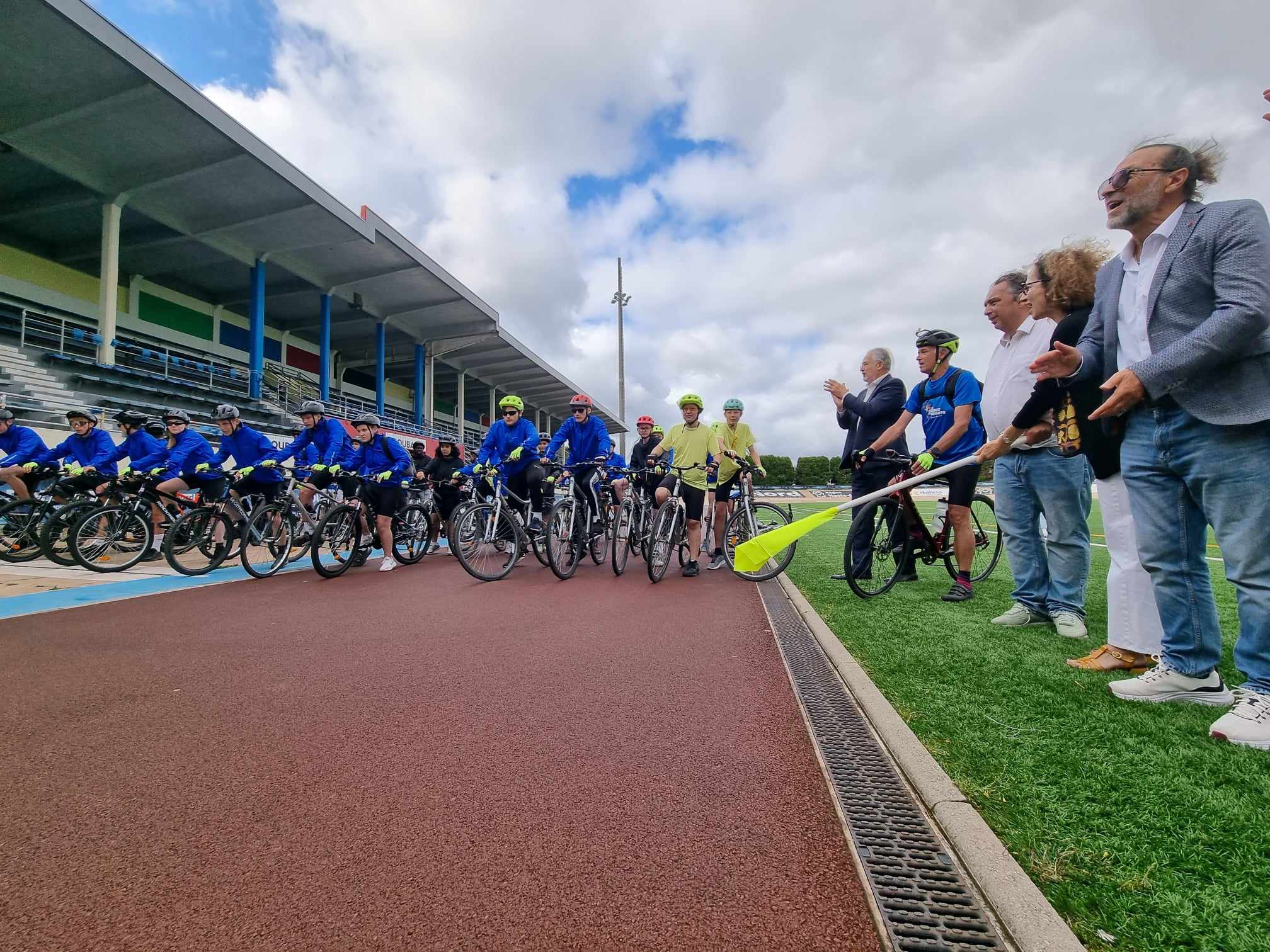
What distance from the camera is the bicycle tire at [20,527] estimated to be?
695cm

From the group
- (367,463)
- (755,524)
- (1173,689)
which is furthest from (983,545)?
(367,463)

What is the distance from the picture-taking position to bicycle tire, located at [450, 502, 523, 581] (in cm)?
630

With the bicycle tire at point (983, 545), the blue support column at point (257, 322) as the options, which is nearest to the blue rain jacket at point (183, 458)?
the bicycle tire at point (983, 545)

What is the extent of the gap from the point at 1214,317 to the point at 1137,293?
1.31 ft

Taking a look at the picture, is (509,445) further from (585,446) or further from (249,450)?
(249,450)

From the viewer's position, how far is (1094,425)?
2.73m

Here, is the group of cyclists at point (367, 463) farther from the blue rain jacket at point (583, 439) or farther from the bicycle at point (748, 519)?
the bicycle at point (748, 519)

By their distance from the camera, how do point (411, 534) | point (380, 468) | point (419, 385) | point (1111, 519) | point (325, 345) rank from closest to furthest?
point (1111, 519) → point (380, 468) → point (411, 534) → point (325, 345) → point (419, 385)

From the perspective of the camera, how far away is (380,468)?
741 centimetres

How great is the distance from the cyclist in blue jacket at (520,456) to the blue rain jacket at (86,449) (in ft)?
16.1

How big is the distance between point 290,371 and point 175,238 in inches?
331

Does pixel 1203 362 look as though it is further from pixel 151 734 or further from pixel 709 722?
pixel 151 734

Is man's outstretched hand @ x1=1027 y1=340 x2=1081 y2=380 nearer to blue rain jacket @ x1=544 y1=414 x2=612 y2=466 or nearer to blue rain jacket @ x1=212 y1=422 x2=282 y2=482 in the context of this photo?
blue rain jacket @ x1=544 y1=414 x2=612 y2=466

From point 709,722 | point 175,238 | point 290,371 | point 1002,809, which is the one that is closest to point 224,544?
point 709,722
